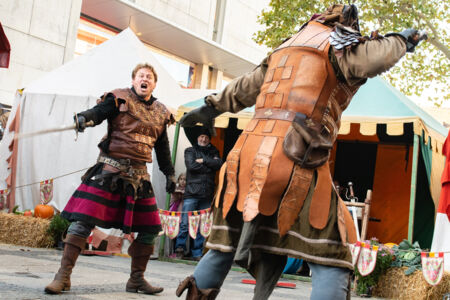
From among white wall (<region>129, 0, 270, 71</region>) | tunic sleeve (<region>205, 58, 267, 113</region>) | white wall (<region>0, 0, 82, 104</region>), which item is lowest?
tunic sleeve (<region>205, 58, 267, 113</region>)

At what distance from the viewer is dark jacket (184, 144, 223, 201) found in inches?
331

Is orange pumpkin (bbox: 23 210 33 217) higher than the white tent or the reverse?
the reverse

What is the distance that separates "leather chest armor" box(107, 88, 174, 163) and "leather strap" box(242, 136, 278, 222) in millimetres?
2058

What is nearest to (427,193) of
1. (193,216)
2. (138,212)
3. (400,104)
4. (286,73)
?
(400,104)

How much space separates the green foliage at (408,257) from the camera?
6.50m

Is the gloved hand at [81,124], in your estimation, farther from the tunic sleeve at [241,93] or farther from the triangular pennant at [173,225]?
the triangular pennant at [173,225]

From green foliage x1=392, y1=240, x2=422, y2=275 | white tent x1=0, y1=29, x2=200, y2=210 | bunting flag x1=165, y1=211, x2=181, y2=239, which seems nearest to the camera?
green foliage x1=392, y1=240, x2=422, y2=275

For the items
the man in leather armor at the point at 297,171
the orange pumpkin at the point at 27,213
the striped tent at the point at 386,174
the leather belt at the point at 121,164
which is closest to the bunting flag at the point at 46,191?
the orange pumpkin at the point at 27,213

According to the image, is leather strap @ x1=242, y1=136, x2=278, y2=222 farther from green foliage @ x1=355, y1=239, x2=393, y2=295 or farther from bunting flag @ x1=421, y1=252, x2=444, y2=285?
green foliage @ x1=355, y1=239, x2=393, y2=295

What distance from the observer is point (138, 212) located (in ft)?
14.7

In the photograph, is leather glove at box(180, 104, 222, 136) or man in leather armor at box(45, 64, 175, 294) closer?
leather glove at box(180, 104, 222, 136)

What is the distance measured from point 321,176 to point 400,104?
17.2 feet

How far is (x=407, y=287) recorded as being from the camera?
6426mm

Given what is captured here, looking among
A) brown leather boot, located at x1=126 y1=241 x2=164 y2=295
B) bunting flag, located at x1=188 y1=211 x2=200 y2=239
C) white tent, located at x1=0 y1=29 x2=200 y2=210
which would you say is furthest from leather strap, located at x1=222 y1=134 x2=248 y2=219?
white tent, located at x1=0 y1=29 x2=200 y2=210
